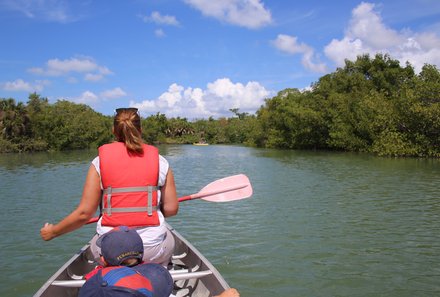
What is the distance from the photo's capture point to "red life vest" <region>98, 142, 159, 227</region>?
2.95 metres

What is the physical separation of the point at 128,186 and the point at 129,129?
16.2 inches

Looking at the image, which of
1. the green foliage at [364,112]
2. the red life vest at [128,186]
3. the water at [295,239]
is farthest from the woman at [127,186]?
the green foliage at [364,112]

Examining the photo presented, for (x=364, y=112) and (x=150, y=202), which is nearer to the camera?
(x=150, y=202)

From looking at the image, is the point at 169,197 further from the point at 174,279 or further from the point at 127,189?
the point at 174,279

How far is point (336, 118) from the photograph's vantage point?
4203 cm

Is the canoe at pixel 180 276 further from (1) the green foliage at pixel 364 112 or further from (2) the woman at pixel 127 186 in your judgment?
(1) the green foliage at pixel 364 112

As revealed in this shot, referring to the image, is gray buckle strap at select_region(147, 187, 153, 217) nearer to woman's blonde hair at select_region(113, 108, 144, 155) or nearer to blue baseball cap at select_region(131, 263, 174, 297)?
woman's blonde hair at select_region(113, 108, 144, 155)

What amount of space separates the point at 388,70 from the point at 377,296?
43.2m

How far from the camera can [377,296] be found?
16.7ft

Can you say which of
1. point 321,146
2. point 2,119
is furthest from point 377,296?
point 2,119

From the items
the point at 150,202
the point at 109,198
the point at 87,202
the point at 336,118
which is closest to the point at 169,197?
the point at 150,202

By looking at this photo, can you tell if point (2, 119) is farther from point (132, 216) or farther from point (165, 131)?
point (165, 131)

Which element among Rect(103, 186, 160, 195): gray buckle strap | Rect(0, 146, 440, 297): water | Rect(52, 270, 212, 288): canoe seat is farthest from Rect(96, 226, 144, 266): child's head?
Rect(0, 146, 440, 297): water

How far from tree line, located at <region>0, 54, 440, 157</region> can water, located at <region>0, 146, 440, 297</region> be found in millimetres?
18649
